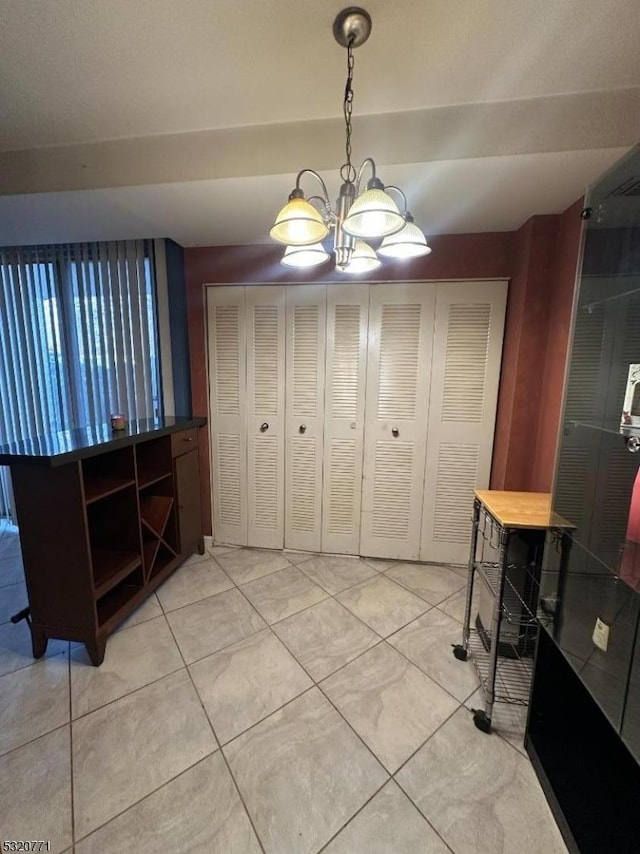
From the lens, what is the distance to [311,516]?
252 cm

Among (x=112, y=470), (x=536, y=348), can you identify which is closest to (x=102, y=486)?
(x=112, y=470)

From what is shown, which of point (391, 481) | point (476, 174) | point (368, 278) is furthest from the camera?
point (391, 481)

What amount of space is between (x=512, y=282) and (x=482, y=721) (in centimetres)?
232

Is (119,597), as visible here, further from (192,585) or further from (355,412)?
(355,412)

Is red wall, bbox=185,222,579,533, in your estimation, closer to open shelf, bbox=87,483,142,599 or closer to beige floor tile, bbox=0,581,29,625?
open shelf, bbox=87,483,142,599

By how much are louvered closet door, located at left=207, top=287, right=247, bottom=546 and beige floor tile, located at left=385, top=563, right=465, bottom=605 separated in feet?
4.10

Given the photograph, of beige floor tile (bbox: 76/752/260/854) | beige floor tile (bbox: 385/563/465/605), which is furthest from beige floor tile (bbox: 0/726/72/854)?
beige floor tile (bbox: 385/563/465/605)

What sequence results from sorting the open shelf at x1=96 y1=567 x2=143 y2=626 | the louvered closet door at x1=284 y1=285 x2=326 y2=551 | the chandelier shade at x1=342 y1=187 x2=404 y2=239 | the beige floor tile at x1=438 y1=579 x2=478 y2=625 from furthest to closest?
1. the louvered closet door at x1=284 y1=285 x2=326 y2=551
2. the beige floor tile at x1=438 y1=579 x2=478 y2=625
3. the open shelf at x1=96 y1=567 x2=143 y2=626
4. the chandelier shade at x1=342 y1=187 x2=404 y2=239

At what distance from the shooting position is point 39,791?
3.53 feet

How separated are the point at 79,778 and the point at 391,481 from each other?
203cm

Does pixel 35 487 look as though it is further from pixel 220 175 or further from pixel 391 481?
pixel 391 481

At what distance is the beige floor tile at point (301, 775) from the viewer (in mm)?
996

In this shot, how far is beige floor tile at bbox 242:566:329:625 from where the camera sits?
1.95 m

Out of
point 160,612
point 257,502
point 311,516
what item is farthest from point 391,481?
point 160,612
